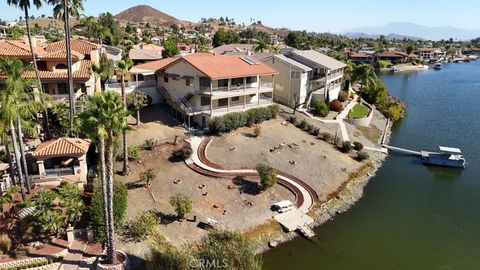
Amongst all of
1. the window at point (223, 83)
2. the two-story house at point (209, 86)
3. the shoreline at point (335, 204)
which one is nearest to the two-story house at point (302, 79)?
the two-story house at point (209, 86)

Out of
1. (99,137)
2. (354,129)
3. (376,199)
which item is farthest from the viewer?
(354,129)

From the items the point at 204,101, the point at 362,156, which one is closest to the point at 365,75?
the point at 362,156

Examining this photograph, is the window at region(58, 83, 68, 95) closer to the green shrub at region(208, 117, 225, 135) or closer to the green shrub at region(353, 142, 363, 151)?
the green shrub at region(208, 117, 225, 135)

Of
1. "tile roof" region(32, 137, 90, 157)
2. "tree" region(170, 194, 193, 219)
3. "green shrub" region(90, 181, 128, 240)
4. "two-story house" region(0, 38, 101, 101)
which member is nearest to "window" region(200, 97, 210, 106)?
"two-story house" region(0, 38, 101, 101)

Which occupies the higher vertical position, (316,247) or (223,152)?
(223,152)

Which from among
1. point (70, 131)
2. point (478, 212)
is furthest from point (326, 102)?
point (70, 131)

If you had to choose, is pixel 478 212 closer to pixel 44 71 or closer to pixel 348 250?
pixel 348 250
